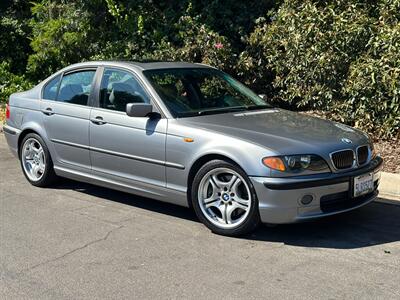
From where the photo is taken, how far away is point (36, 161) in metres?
7.11

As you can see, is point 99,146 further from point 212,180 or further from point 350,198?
point 350,198

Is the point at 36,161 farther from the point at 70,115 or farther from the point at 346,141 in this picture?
the point at 346,141

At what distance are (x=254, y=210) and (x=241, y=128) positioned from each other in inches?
30.2

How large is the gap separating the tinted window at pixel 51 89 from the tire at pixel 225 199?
2.45m

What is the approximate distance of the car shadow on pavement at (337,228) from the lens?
16.9 feet

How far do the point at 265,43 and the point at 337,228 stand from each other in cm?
527

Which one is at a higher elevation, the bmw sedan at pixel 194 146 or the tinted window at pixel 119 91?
the tinted window at pixel 119 91

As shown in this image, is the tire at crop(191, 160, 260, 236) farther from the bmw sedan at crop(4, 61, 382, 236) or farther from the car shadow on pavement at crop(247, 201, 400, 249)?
the car shadow on pavement at crop(247, 201, 400, 249)

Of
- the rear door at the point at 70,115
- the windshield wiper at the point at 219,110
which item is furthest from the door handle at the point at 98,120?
the windshield wiper at the point at 219,110

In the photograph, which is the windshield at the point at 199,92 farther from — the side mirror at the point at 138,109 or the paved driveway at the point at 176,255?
the paved driveway at the point at 176,255

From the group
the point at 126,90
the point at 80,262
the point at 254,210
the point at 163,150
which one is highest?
the point at 126,90

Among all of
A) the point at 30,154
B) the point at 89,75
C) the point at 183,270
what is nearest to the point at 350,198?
the point at 183,270

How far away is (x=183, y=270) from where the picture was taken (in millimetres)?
4496

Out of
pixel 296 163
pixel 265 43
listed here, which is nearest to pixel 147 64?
pixel 296 163
